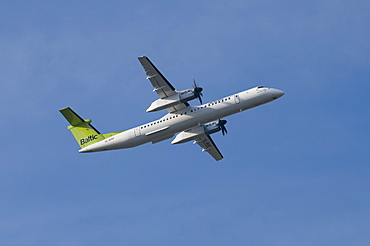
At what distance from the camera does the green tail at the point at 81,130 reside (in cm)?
6031

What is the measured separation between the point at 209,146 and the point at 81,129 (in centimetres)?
1416

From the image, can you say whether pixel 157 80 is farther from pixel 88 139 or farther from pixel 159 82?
pixel 88 139

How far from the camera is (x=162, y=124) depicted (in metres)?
56.2

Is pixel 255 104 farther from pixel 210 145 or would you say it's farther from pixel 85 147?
pixel 85 147

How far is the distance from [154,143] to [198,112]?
6011 millimetres

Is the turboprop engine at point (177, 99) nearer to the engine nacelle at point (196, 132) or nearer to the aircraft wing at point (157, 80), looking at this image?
the aircraft wing at point (157, 80)

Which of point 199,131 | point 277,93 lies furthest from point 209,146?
point 277,93

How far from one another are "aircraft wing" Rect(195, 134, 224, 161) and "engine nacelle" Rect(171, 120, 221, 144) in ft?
2.62

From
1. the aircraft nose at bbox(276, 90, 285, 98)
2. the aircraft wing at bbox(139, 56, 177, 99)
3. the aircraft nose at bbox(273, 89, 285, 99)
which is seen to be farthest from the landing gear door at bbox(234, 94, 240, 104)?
the aircraft wing at bbox(139, 56, 177, 99)

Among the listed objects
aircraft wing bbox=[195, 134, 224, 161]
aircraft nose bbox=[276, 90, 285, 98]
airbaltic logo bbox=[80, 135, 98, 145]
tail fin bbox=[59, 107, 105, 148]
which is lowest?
aircraft wing bbox=[195, 134, 224, 161]

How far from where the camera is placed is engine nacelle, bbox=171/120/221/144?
198ft

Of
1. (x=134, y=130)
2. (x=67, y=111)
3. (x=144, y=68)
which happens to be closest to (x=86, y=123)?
(x=67, y=111)

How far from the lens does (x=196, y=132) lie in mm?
60406

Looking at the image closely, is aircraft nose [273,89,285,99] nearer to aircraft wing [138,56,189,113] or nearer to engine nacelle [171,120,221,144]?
engine nacelle [171,120,221,144]
